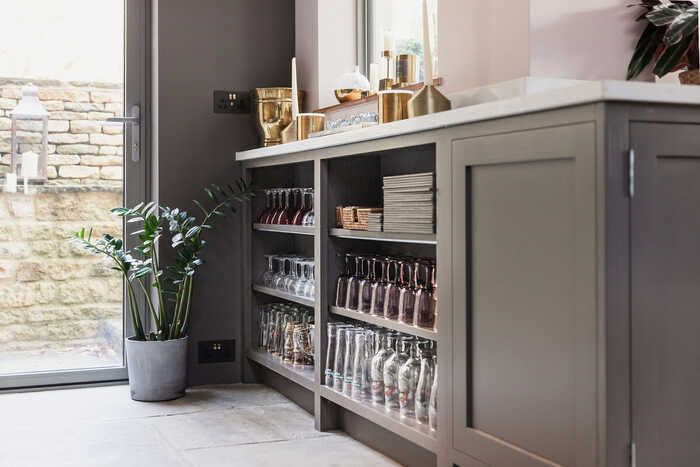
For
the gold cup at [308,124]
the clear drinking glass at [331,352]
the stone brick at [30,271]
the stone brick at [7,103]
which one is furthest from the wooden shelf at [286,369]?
the stone brick at [7,103]

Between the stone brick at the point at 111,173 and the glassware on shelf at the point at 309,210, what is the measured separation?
110cm

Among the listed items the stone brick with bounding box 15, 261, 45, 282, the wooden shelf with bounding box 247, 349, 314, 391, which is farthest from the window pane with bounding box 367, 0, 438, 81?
the stone brick with bounding box 15, 261, 45, 282

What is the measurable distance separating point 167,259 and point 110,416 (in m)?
0.84

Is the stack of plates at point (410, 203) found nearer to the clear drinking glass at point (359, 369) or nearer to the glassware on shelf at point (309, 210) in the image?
the clear drinking glass at point (359, 369)

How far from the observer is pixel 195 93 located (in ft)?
13.1

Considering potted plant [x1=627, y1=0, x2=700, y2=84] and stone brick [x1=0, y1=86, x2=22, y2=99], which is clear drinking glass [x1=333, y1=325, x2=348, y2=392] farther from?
stone brick [x1=0, y1=86, x2=22, y2=99]

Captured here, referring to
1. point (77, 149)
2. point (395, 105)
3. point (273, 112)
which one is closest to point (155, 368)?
point (77, 149)

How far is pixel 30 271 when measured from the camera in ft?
12.8

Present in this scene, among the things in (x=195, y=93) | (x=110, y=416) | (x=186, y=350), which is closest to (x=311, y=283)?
(x=186, y=350)

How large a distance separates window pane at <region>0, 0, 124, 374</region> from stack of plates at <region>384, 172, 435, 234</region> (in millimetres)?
1880

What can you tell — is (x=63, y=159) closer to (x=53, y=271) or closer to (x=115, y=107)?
(x=115, y=107)

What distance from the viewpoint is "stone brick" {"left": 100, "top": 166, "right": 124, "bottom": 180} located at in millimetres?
4039

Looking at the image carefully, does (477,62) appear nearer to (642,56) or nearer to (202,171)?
(642,56)

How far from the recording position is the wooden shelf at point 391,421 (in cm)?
238
